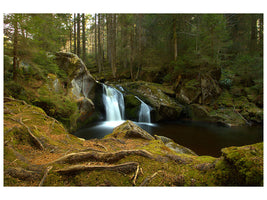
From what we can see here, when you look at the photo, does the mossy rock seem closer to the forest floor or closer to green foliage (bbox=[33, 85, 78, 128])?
the forest floor

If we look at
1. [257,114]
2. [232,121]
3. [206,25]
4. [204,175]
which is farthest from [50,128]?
[206,25]

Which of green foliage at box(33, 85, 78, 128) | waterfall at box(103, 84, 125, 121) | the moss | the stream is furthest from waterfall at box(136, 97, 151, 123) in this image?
the moss

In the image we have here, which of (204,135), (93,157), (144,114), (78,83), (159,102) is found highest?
(78,83)

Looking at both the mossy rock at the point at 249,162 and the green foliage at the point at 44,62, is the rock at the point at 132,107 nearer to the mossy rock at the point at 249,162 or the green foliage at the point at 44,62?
the green foliage at the point at 44,62

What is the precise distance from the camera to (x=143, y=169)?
2.21 metres

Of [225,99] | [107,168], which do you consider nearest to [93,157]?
[107,168]

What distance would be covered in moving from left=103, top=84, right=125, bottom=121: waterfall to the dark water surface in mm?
1118

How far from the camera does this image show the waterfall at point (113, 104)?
1117 centimetres

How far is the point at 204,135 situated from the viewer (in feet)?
28.2

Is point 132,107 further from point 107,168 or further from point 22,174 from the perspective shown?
point 22,174

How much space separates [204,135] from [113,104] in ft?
23.9

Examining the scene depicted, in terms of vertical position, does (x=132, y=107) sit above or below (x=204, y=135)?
above

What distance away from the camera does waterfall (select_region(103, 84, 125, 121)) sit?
11.2 metres

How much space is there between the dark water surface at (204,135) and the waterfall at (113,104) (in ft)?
3.67
